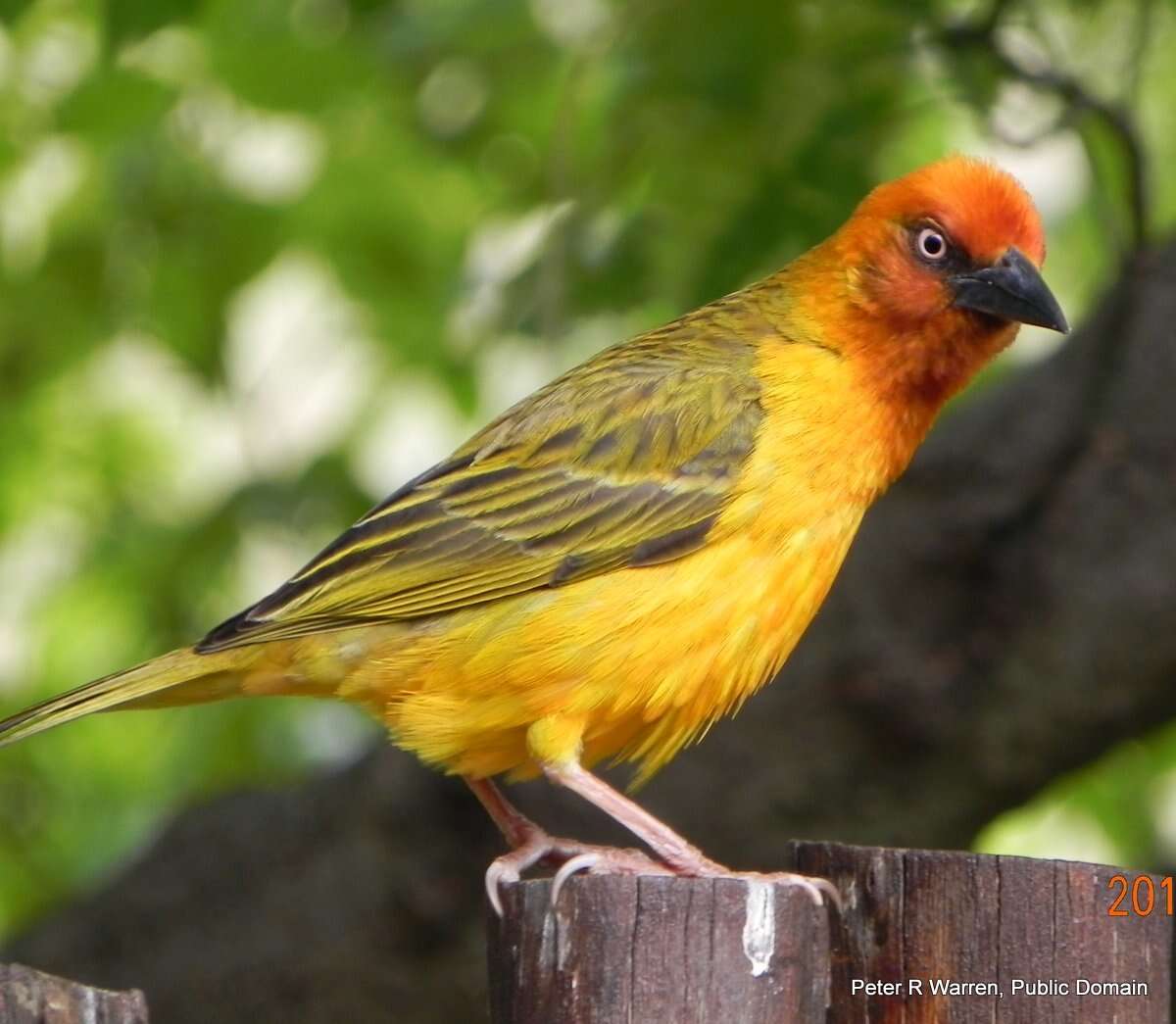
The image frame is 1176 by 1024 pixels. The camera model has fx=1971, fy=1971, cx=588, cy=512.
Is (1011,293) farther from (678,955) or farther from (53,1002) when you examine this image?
(53,1002)

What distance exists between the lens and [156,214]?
20.5 feet

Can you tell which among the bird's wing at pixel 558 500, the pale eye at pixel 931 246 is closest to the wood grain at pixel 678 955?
the bird's wing at pixel 558 500

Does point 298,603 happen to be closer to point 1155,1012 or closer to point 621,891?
point 621,891

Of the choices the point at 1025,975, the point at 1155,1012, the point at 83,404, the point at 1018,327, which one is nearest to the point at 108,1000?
the point at 1025,975

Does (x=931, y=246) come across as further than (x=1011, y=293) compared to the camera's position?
Yes

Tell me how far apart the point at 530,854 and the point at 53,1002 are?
5.48 feet

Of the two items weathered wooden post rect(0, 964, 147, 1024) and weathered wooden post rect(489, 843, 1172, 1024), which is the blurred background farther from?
weathered wooden post rect(0, 964, 147, 1024)

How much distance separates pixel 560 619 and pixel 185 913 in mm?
2427

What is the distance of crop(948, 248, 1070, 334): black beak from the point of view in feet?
14.5

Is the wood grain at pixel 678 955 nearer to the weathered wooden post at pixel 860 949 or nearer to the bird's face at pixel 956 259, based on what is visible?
the weathered wooden post at pixel 860 949

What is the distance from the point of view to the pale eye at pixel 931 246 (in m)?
4.59

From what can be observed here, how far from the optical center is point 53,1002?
2803 mm

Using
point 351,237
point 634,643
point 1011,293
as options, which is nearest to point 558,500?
point 634,643

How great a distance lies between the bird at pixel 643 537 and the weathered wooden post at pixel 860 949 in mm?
759
